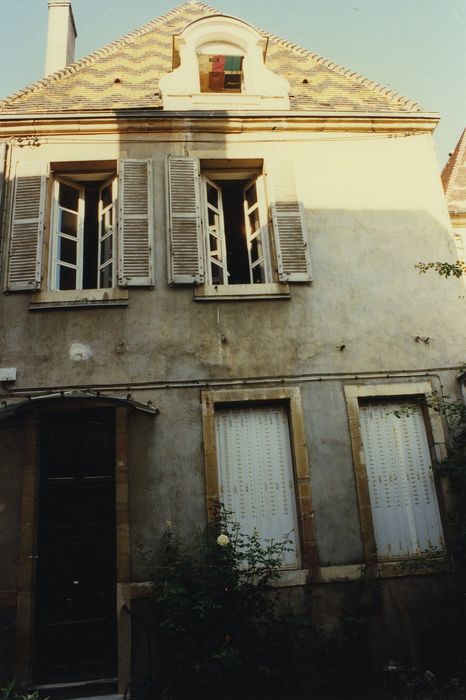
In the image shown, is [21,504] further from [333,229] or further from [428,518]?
[333,229]

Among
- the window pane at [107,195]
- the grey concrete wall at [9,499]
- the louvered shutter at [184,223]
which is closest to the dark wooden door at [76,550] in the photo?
the grey concrete wall at [9,499]

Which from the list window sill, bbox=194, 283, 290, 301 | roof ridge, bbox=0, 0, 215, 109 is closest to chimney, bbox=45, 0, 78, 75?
roof ridge, bbox=0, 0, 215, 109

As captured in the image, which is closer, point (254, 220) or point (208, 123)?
point (208, 123)

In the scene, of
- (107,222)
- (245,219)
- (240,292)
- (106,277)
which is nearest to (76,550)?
(106,277)

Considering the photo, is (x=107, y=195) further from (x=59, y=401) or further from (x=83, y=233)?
(x=59, y=401)

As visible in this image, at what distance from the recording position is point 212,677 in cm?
524

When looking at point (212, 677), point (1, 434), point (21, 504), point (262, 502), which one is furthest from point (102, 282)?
point (212, 677)

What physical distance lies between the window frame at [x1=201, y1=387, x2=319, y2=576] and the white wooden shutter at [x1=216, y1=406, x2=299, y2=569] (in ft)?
0.31

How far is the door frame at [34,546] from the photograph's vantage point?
19.0 ft

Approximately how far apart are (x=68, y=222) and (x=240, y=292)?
2741 millimetres

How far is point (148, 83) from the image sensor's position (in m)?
9.13

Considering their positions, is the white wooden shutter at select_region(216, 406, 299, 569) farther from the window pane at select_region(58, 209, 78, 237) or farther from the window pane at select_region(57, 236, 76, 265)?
the window pane at select_region(58, 209, 78, 237)

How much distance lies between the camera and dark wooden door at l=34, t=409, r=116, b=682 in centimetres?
607

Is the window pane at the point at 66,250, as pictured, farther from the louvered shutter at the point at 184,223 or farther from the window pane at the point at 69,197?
the louvered shutter at the point at 184,223
